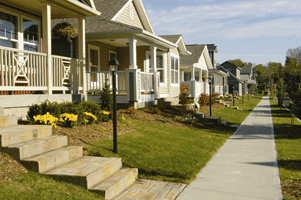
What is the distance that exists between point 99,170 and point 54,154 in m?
0.88

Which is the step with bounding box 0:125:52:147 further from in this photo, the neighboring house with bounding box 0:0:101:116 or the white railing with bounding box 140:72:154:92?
the white railing with bounding box 140:72:154:92

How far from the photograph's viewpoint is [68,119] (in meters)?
7.38

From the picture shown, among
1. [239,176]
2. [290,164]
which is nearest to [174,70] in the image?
[290,164]

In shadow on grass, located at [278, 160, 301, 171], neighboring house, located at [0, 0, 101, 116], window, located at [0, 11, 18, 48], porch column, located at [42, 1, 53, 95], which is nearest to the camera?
shadow on grass, located at [278, 160, 301, 171]

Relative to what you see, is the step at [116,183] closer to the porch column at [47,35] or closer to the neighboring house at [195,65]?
the porch column at [47,35]

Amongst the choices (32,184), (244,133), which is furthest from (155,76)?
(32,184)

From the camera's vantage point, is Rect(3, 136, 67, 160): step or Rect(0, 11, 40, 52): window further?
Rect(0, 11, 40, 52): window

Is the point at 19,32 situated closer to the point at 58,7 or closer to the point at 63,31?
the point at 63,31

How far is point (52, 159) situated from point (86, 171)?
0.66m

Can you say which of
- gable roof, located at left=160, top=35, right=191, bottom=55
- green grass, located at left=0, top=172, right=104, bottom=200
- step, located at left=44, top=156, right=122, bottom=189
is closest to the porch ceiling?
step, located at left=44, top=156, right=122, bottom=189

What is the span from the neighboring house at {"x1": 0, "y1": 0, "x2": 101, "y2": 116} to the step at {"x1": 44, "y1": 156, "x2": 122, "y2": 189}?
331cm

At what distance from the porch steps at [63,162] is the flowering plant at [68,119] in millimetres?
1195

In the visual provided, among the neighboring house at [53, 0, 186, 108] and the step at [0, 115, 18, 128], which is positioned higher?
the neighboring house at [53, 0, 186, 108]

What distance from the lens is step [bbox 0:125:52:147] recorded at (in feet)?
16.1
